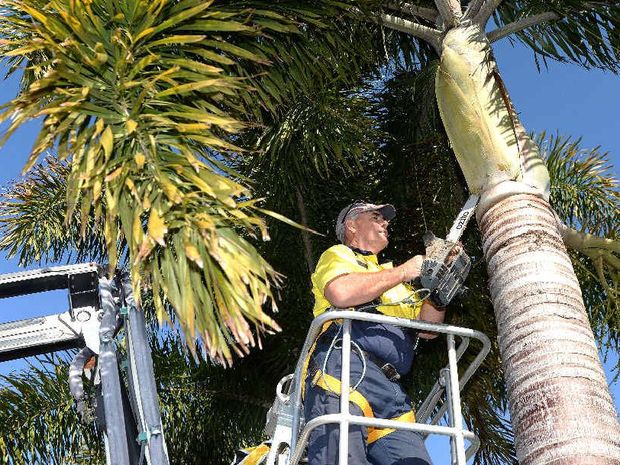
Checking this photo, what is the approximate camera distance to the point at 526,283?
3885mm

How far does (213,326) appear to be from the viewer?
3318 millimetres

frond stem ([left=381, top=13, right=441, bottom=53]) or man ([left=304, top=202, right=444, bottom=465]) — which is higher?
frond stem ([left=381, top=13, right=441, bottom=53])

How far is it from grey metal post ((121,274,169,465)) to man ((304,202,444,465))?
67 centimetres

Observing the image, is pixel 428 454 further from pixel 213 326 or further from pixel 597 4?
pixel 597 4

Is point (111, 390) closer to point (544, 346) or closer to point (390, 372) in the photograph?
point (390, 372)

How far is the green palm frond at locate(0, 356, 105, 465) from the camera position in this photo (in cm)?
813

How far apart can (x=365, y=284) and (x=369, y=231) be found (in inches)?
32.6

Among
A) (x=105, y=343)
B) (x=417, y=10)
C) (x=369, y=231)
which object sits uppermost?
(x=417, y=10)

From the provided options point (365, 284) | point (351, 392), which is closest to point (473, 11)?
point (365, 284)

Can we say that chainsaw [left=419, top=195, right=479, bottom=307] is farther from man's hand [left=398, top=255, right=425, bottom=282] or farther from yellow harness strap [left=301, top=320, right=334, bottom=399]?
Result: yellow harness strap [left=301, top=320, right=334, bottom=399]

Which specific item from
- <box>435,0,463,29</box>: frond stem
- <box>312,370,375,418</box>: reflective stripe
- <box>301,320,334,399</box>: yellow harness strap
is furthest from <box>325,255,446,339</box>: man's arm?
<box>435,0,463,29</box>: frond stem

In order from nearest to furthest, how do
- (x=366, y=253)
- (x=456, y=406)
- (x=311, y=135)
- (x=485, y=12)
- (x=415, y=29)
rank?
(x=456, y=406) < (x=366, y=253) < (x=485, y=12) < (x=415, y=29) < (x=311, y=135)

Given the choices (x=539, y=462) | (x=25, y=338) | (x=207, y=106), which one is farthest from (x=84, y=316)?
(x=539, y=462)

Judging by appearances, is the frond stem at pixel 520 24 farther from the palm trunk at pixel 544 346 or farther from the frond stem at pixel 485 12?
the palm trunk at pixel 544 346
